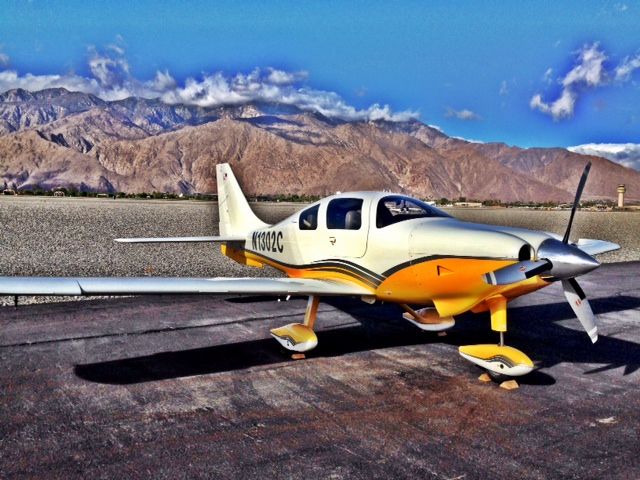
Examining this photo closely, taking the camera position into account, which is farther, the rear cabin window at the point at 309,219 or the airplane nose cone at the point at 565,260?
the rear cabin window at the point at 309,219

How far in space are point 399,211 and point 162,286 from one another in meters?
3.63

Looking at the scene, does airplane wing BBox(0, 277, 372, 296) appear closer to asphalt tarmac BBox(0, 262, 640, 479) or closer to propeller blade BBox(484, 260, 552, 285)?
asphalt tarmac BBox(0, 262, 640, 479)

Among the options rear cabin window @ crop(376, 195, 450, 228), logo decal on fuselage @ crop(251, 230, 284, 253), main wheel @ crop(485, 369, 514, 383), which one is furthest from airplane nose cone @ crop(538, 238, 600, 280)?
logo decal on fuselage @ crop(251, 230, 284, 253)

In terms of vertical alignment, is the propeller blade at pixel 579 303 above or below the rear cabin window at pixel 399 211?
below

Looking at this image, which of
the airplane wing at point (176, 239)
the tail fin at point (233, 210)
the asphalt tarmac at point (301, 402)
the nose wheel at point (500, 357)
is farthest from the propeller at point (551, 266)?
the tail fin at point (233, 210)

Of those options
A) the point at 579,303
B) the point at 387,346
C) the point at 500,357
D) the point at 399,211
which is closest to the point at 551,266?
the point at 579,303

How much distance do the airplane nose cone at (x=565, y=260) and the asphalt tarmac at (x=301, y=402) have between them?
1.58 m

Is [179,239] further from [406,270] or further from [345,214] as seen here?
[406,270]

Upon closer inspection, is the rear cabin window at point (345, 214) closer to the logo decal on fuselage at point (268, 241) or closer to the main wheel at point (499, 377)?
the logo decal on fuselage at point (268, 241)

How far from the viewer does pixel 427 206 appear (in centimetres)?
855

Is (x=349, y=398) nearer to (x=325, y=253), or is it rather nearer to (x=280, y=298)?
(x=325, y=253)

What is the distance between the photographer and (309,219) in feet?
32.0

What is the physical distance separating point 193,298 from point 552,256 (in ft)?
28.0

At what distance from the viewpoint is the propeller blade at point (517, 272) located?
6629mm
